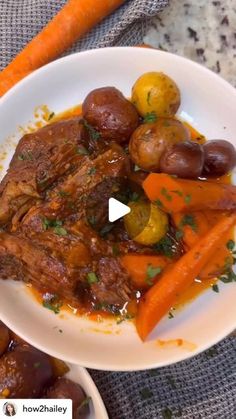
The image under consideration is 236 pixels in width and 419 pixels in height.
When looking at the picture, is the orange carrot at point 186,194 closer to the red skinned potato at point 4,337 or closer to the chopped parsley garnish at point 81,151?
the chopped parsley garnish at point 81,151

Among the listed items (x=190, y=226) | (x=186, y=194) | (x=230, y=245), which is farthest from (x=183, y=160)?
(x=230, y=245)

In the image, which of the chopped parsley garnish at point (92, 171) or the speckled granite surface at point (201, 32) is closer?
the chopped parsley garnish at point (92, 171)

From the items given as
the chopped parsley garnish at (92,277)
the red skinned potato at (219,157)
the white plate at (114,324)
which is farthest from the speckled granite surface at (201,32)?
the chopped parsley garnish at (92,277)

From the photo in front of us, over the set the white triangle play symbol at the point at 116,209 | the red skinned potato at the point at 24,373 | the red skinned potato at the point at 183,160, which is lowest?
the red skinned potato at the point at 24,373

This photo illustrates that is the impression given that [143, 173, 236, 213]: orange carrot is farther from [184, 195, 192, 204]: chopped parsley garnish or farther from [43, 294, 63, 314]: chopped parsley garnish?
[43, 294, 63, 314]: chopped parsley garnish

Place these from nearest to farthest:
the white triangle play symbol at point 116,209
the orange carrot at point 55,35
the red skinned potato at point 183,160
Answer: the red skinned potato at point 183,160 → the white triangle play symbol at point 116,209 → the orange carrot at point 55,35

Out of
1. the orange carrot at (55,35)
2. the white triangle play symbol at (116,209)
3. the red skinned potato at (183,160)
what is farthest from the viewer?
the orange carrot at (55,35)

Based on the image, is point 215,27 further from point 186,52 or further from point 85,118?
point 85,118
